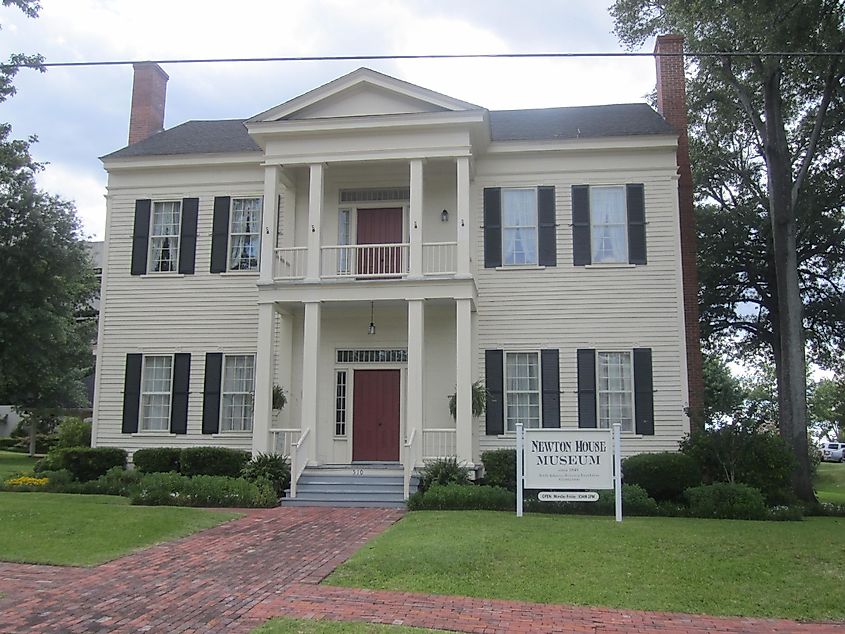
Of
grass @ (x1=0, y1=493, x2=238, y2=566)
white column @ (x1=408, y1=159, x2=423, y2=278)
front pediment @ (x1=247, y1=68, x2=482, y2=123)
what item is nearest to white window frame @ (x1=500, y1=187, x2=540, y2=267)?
white column @ (x1=408, y1=159, x2=423, y2=278)

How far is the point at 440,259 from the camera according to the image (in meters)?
16.9

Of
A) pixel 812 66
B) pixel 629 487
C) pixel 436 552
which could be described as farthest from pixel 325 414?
pixel 812 66

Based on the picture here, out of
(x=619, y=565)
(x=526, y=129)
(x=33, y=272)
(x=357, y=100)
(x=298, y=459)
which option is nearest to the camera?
(x=619, y=565)

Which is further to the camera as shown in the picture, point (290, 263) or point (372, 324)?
point (290, 263)

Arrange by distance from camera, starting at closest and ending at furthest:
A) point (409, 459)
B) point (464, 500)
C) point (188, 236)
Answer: point (464, 500), point (409, 459), point (188, 236)

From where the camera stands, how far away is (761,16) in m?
16.4

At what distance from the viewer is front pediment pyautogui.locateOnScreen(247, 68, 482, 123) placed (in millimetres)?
16812

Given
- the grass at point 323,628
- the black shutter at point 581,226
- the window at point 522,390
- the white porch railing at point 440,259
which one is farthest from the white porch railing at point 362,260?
the grass at point 323,628

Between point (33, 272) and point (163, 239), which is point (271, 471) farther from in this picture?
point (33, 272)

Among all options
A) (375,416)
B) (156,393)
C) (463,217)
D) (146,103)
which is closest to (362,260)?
(463,217)

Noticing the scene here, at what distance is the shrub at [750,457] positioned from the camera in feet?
49.7

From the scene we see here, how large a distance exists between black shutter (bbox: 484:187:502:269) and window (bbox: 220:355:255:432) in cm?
617

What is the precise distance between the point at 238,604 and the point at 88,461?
11717mm

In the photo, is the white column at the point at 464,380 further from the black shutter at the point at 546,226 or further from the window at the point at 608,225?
the window at the point at 608,225
